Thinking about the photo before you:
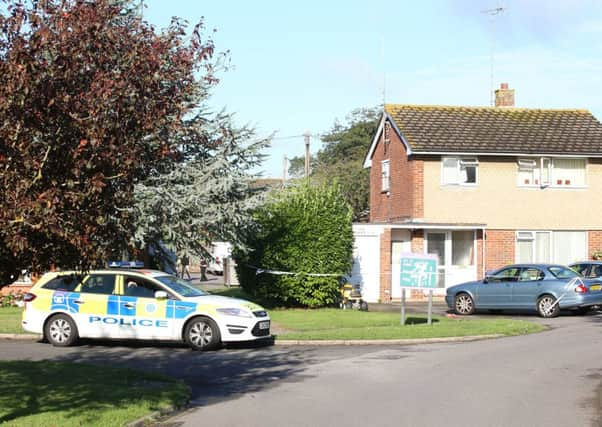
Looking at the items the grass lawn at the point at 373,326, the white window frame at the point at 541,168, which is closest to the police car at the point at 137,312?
the grass lawn at the point at 373,326

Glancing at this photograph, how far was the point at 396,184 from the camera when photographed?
35.2 m

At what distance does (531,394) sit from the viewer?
41.1 feet

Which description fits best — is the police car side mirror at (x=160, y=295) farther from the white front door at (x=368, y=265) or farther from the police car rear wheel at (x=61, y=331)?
the white front door at (x=368, y=265)

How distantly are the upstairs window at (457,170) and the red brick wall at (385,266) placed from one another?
3.24 metres

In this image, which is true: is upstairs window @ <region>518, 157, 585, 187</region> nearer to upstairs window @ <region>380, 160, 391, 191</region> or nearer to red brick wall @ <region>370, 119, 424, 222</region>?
red brick wall @ <region>370, 119, 424, 222</region>

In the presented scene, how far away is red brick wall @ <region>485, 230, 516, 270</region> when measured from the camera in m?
33.3

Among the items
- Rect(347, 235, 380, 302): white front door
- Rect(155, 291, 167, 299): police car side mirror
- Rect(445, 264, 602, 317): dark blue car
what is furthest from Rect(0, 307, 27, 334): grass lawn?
Rect(445, 264, 602, 317): dark blue car

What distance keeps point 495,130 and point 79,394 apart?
25805 mm

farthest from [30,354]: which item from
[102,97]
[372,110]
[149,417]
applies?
[372,110]

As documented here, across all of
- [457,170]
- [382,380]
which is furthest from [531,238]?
[382,380]

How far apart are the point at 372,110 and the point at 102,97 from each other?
71505 millimetres

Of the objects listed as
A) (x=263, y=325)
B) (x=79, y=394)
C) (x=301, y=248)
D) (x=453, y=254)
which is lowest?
(x=79, y=394)

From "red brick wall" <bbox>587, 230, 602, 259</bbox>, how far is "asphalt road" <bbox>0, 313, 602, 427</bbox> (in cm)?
1420

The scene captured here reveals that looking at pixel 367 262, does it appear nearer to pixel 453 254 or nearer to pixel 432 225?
pixel 432 225
